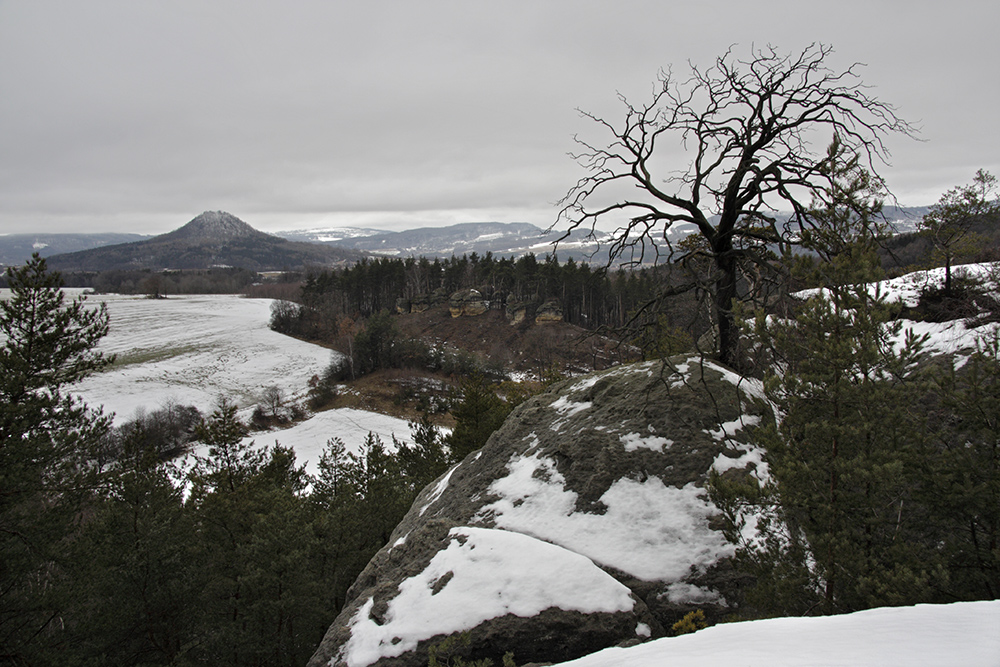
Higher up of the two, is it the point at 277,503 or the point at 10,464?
the point at 10,464

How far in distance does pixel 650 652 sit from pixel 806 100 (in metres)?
8.39

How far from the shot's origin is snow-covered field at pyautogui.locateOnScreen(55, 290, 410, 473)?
151ft

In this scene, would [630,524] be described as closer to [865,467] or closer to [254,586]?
[865,467]

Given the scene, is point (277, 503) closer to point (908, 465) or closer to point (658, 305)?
point (658, 305)

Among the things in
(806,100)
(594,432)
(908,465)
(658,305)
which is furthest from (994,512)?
(806,100)

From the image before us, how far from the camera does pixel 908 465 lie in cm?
471

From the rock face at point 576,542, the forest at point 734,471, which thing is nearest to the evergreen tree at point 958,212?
the forest at point 734,471

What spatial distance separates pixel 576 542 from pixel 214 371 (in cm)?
6855

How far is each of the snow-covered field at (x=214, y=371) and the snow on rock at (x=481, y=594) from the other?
108 feet

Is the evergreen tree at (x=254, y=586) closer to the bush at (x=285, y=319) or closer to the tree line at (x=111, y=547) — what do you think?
the tree line at (x=111, y=547)

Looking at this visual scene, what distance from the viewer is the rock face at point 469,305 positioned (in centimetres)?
8394

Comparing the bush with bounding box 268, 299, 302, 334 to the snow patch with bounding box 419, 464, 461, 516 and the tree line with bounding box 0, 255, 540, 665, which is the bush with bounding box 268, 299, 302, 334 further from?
the snow patch with bounding box 419, 464, 461, 516

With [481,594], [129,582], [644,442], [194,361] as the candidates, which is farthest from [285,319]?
[481,594]

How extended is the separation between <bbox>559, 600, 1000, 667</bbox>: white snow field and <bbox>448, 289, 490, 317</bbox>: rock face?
79.9 m
